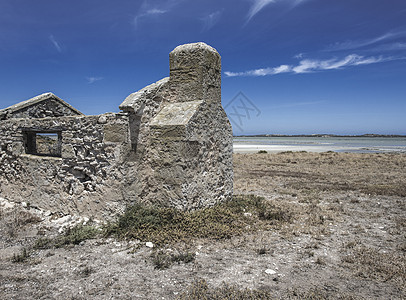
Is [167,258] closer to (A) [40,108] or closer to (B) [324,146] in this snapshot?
(A) [40,108]

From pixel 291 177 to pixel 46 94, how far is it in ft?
41.1

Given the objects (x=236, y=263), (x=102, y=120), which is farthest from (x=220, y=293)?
(x=102, y=120)

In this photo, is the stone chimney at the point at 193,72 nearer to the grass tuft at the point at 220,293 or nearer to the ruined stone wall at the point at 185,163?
the ruined stone wall at the point at 185,163

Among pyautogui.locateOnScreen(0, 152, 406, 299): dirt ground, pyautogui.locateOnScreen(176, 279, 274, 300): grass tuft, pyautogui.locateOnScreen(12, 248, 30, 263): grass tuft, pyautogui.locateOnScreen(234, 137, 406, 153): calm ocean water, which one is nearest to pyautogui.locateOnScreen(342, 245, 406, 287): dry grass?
pyautogui.locateOnScreen(0, 152, 406, 299): dirt ground

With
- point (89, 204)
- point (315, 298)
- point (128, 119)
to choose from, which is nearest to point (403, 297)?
point (315, 298)

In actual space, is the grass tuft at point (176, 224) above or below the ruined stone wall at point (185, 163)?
below

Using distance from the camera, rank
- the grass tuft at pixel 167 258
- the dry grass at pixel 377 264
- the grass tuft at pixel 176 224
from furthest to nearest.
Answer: the grass tuft at pixel 176 224 < the grass tuft at pixel 167 258 < the dry grass at pixel 377 264

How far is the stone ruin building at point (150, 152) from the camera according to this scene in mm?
6027

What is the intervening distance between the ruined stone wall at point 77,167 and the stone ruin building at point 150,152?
0.08 feet

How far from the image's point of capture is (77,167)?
6.64 meters

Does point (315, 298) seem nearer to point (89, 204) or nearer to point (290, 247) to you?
point (290, 247)

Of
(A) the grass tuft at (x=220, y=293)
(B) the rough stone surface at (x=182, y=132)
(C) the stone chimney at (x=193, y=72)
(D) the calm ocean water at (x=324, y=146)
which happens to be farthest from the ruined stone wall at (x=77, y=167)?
(D) the calm ocean water at (x=324, y=146)

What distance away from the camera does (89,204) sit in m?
6.51

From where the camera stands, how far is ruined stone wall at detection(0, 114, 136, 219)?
6062 millimetres
